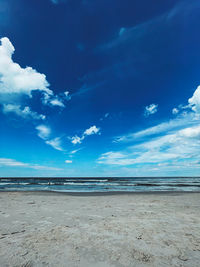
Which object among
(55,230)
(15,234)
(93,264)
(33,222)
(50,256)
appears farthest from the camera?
(33,222)

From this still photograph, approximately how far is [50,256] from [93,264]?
1.01 m

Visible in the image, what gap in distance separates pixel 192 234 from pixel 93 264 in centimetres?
341

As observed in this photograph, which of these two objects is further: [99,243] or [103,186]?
[103,186]

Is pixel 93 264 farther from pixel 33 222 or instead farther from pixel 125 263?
pixel 33 222

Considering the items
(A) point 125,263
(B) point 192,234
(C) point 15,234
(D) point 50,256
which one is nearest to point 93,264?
(A) point 125,263

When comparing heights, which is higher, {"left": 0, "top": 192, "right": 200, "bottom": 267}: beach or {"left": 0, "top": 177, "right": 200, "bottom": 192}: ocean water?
{"left": 0, "top": 192, "right": 200, "bottom": 267}: beach

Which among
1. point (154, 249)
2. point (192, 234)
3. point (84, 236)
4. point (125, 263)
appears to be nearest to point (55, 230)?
point (84, 236)

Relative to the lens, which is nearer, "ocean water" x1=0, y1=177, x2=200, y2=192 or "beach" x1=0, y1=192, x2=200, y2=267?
"beach" x1=0, y1=192, x2=200, y2=267

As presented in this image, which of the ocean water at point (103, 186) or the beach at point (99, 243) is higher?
the beach at point (99, 243)

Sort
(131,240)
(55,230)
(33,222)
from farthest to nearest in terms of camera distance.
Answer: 1. (33,222)
2. (55,230)
3. (131,240)

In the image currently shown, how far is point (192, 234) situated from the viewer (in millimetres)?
4871

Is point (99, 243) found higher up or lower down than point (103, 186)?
higher up

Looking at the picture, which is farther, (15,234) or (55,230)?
(55,230)

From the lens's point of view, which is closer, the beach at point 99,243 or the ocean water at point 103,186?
the beach at point 99,243
